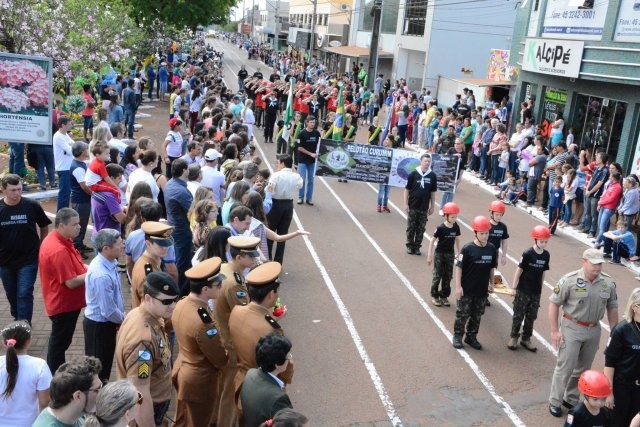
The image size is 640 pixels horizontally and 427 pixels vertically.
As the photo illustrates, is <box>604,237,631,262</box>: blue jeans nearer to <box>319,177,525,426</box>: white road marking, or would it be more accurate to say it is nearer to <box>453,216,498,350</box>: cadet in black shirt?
<box>319,177,525,426</box>: white road marking

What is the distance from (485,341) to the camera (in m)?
8.55

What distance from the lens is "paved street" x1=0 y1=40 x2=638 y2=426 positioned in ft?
22.1

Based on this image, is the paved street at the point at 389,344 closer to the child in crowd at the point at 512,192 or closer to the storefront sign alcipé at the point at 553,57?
the child in crowd at the point at 512,192

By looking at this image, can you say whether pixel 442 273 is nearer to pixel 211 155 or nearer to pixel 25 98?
pixel 211 155

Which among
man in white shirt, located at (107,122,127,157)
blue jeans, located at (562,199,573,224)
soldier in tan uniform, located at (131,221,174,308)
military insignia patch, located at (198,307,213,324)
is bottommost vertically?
blue jeans, located at (562,199,573,224)

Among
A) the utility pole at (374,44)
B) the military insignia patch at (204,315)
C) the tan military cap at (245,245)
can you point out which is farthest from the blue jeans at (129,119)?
the utility pole at (374,44)

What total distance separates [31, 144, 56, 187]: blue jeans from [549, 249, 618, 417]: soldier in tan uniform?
34.4 ft

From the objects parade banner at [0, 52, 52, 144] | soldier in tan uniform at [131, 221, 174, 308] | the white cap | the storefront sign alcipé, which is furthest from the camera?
the storefront sign alcipé

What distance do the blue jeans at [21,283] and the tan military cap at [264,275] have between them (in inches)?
130

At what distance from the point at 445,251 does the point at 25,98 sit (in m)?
7.37

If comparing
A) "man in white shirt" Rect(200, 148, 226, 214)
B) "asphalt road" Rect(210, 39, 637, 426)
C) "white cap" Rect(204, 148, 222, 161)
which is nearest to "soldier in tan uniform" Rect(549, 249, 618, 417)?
"asphalt road" Rect(210, 39, 637, 426)

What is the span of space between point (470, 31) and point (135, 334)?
125 feet

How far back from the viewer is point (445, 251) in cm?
942

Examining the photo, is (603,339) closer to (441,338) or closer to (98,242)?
(441,338)
